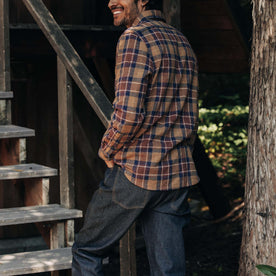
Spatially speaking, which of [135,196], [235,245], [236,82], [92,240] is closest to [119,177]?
[135,196]

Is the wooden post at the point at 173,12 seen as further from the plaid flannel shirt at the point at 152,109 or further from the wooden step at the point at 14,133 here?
the plaid flannel shirt at the point at 152,109

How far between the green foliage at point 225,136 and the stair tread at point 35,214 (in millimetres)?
5367

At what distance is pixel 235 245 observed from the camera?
6762 mm

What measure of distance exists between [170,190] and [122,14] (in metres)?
0.90

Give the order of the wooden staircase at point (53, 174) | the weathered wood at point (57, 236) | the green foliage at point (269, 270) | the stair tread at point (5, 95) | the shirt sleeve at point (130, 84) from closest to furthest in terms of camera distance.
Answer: the shirt sleeve at point (130, 84) → the green foliage at point (269, 270) → the wooden staircase at point (53, 174) → the weathered wood at point (57, 236) → the stair tread at point (5, 95)

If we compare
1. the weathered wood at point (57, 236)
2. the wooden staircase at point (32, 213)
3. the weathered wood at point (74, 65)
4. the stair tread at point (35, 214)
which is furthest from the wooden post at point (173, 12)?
the weathered wood at point (57, 236)

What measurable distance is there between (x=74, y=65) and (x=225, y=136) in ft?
19.6

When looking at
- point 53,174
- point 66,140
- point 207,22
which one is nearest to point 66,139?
point 66,140

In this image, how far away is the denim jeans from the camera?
309cm

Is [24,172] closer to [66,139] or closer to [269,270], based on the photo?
[66,139]

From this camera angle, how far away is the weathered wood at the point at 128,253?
12.1 feet

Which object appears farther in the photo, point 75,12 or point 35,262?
point 75,12

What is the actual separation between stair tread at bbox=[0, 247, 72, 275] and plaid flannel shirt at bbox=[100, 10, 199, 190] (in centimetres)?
102

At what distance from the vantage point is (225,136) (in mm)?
9812
